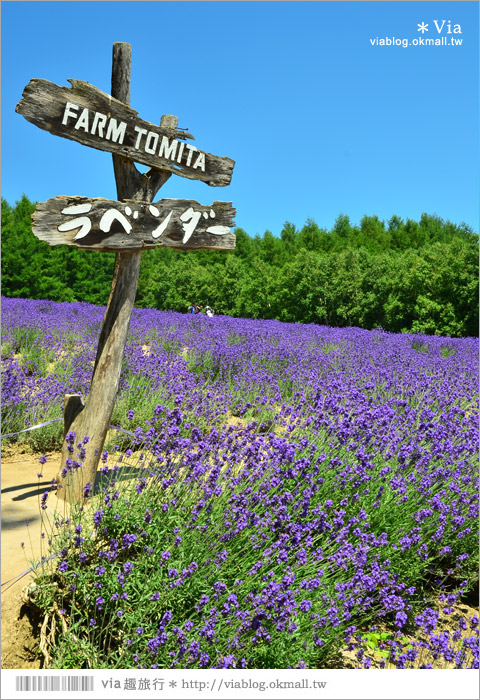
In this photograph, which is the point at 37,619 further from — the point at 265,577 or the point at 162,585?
the point at 265,577

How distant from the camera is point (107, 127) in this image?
10.9 ft

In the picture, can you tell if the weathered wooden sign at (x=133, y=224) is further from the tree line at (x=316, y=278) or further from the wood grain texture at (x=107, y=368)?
the tree line at (x=316, y=278)

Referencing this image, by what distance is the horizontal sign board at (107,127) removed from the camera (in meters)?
3.05

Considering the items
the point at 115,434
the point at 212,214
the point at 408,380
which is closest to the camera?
the point at 212,214

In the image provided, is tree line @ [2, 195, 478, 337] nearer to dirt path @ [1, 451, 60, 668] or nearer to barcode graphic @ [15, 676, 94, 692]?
dirt path @ [1, 451, 60, 668]

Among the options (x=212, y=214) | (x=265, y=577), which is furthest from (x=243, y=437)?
(x=212, y=214)

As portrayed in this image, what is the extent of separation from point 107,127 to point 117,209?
0.51 m

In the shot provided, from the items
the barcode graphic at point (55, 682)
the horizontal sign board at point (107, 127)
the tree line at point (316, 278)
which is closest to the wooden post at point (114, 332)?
the horizontal sign board at point (107, 127)

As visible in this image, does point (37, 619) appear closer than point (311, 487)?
Yes

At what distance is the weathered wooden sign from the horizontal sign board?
0.93 feet

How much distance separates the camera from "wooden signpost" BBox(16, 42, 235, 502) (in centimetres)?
315

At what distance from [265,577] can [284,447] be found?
819 mm

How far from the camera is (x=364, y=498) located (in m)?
3.22

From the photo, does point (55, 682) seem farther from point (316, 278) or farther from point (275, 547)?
point (316, 278)
